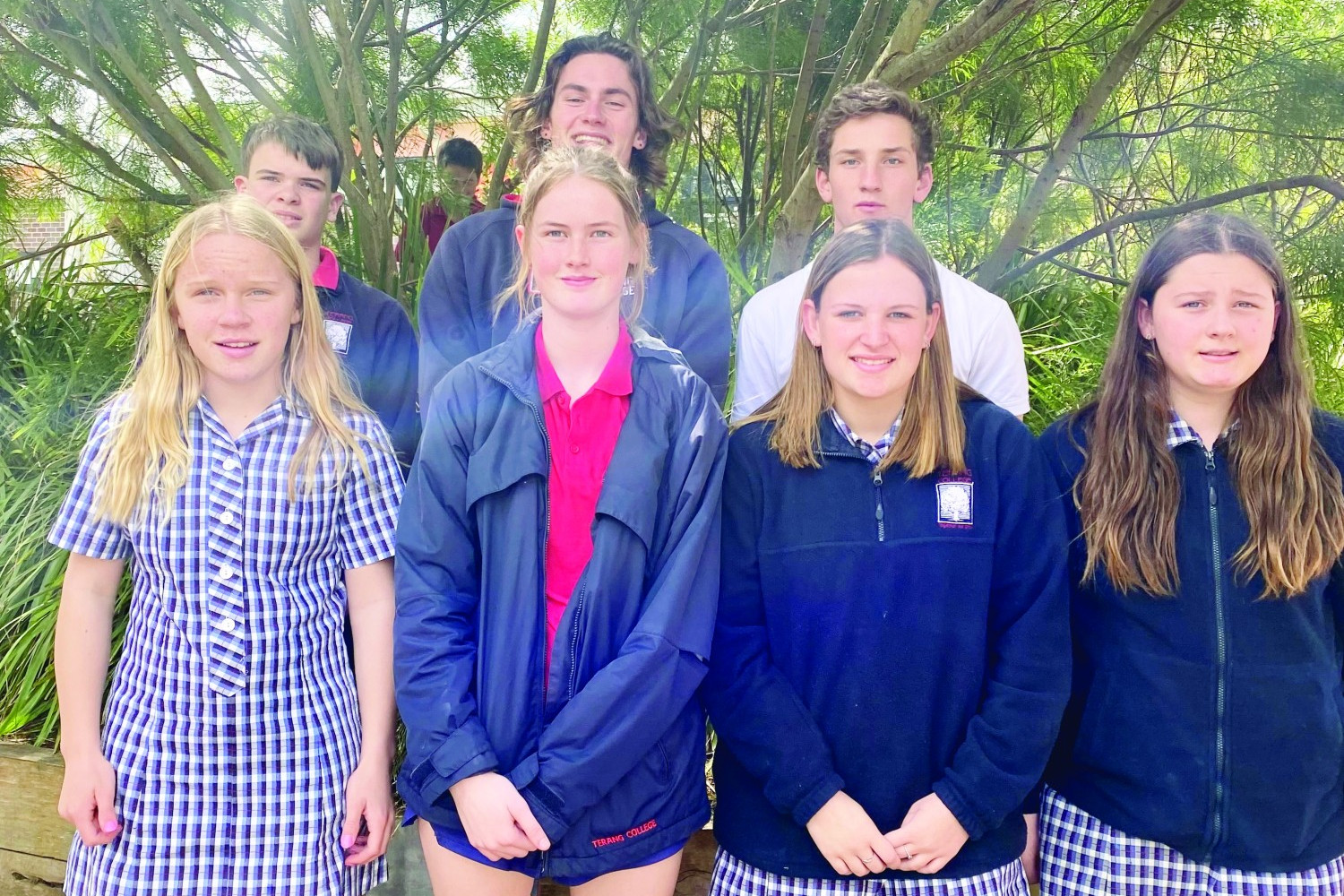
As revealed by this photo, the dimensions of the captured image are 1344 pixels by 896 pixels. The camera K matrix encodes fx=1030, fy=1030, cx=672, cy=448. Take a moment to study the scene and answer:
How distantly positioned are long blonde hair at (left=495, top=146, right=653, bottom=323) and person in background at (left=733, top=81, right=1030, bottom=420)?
42cm

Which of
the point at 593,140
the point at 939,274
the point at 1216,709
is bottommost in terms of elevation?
the point at 1216,709

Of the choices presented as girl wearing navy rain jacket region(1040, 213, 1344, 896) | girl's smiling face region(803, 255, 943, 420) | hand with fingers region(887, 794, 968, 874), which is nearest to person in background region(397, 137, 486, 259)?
girl's smiling face region(803, 255, 943, 420)

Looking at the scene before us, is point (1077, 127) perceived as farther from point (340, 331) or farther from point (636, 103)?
point (340, 331)

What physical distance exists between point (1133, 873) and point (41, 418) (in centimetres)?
363

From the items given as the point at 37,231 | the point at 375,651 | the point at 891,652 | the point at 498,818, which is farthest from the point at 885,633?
the point at 37,231

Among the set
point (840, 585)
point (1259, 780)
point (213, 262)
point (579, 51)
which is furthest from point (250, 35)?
→ point (1259, 780)

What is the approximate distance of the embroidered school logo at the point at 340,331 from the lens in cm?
263

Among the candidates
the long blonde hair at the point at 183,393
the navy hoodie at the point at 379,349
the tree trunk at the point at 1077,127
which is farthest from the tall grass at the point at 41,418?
the tree trunk at the point at 1077,127

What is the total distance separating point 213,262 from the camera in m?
2.00

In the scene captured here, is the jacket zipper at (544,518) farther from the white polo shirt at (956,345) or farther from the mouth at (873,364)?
the white polo shirt at (956,345)

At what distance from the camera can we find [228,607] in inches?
74.8

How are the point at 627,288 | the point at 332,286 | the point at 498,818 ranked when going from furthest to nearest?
the point at 332,286 < the point at 627,288 < the point at 498,818

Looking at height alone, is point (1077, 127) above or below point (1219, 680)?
above

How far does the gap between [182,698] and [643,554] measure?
0.89 m
